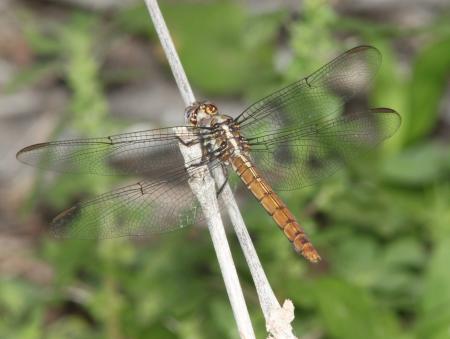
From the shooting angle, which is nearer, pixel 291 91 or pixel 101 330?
pixel 291 91

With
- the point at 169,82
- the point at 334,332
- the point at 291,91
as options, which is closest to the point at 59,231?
the point at 291,91

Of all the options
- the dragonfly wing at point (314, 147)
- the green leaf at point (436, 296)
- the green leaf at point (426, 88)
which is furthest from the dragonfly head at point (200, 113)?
the green leaf at point (426, 88)

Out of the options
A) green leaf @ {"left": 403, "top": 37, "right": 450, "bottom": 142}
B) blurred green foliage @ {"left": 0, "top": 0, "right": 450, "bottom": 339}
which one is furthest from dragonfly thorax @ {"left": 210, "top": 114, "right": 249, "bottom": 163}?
green leaf @ {"left": 403, "top": 37, "right": 450, "bottom": 142}

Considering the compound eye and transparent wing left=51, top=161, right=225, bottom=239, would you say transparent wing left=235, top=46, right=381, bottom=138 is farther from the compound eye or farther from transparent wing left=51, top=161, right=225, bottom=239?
transparent wing left=51, top=161, right=225, bottom=239

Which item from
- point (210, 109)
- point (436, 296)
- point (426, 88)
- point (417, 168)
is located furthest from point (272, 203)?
point (426, 88)

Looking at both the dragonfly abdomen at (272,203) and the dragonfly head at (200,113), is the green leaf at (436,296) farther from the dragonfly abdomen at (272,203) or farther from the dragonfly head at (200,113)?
the dragonfly head at (200,113)

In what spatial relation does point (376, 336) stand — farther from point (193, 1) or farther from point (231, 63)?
point (193, 1)
